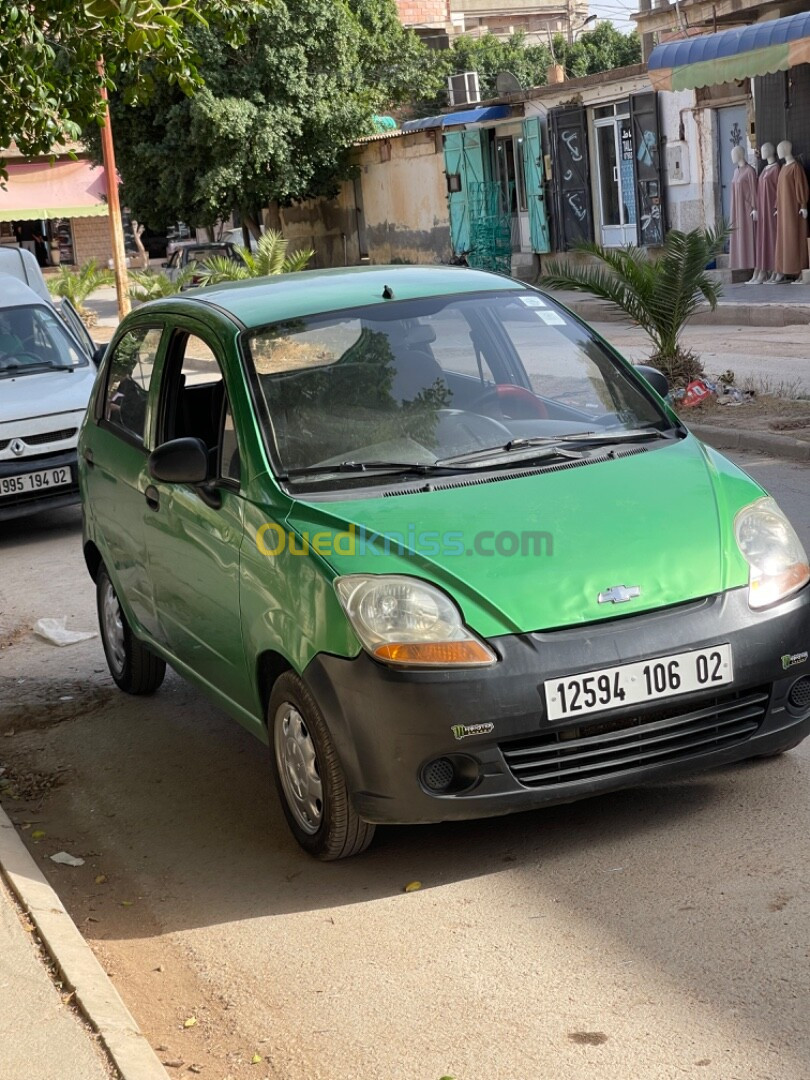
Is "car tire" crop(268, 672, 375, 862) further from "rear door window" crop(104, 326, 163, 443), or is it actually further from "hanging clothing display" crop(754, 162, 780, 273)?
"hanging clothing display" crop(754, 162, 780, 273)

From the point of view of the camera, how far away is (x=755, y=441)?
36.3 feet

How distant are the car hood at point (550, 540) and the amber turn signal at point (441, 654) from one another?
6 cm

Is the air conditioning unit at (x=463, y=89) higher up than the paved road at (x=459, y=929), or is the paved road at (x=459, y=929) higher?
the air conditioning unit at (x=463, y=89)

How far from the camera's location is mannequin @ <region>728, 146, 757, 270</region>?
22.9 metres

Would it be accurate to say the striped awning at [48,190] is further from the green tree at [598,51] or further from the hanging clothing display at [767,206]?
the green tree at [598,51]

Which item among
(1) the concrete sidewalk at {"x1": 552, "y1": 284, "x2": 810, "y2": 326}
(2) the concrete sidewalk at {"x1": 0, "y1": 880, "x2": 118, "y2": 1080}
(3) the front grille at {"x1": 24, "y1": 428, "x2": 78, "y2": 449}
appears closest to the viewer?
(2) the concrete sidewalk at {"x1": 0, "y1": 880, "x2": 118, "y2": 1080}

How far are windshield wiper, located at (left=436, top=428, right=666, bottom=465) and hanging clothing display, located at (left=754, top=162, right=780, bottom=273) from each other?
60.4ft

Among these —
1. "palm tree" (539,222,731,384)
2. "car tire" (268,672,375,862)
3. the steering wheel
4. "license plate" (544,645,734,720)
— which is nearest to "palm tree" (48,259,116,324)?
"palm tree" (539,222,731,384)

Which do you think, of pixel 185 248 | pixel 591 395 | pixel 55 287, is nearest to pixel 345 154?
pixel 185 248

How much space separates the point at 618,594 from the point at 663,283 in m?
9.50

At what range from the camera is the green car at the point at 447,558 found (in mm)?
3992

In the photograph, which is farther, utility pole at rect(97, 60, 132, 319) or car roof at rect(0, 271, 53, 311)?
utility pole at rect(97, 60, 132, 319)

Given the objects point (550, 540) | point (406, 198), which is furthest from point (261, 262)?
point (550, 540)

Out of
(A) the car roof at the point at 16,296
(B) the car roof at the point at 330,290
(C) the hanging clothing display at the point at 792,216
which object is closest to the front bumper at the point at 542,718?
(B) the car roof at the point at 330,290
